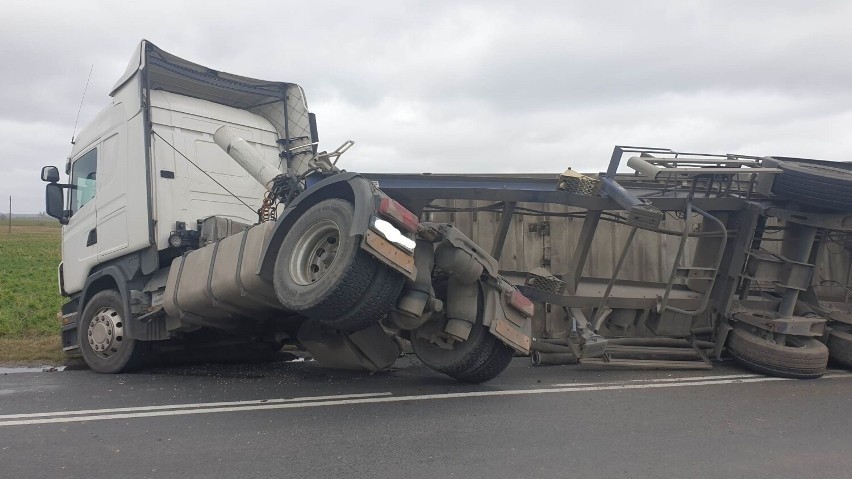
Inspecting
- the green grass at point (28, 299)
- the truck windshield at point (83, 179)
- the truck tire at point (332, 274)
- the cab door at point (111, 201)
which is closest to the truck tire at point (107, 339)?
the cab door at point (111, 201)

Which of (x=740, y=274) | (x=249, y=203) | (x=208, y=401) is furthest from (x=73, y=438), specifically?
(x=740, y=274)

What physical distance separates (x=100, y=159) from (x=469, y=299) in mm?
4561

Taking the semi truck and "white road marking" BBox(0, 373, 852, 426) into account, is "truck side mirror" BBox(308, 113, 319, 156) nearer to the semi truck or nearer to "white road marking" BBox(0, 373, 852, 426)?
the semi truck

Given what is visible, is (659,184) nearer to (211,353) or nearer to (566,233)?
(566,233)

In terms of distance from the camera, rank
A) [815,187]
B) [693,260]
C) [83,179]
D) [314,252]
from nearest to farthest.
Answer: [314,252] → [815,187] → [693,260] → [83,179]

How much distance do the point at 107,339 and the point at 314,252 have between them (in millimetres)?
3116

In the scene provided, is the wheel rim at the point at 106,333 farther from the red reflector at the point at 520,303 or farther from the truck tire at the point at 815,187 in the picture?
the truck tire at the point at 815,187

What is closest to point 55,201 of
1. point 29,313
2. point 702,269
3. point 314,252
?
point 29,313

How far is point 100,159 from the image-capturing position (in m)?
7.34

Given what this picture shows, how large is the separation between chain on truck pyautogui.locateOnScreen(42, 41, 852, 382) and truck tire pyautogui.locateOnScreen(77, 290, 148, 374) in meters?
0.02

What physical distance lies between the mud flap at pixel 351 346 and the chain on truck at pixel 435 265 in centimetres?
2

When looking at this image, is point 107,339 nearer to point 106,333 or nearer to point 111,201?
point 106,333

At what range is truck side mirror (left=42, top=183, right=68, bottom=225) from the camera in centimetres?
773

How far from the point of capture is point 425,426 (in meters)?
4.50
